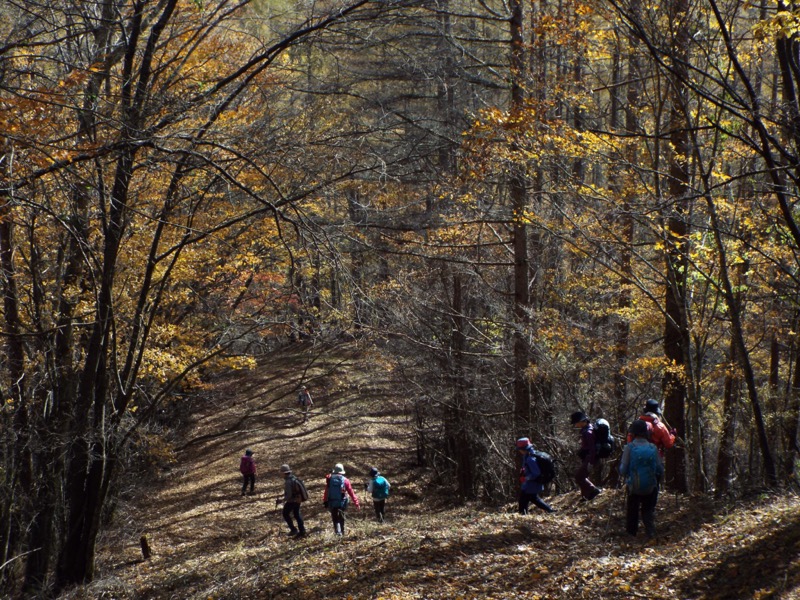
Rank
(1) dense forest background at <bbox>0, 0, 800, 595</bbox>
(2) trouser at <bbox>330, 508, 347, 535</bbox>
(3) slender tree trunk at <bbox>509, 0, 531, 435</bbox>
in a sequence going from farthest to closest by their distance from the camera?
(3) slender tree trunk at <bbox>509, 0, 531, 435</bbox>
(2) trouser at <bbox>330, 508, 347, 535</bbox>
(1) dense forest background at <bbox>0, 0, 800, 595</bbox>

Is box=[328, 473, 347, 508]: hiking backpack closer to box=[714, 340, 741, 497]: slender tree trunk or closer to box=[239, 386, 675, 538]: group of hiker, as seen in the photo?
box=[239, 386, 675, 538]: group of hiker

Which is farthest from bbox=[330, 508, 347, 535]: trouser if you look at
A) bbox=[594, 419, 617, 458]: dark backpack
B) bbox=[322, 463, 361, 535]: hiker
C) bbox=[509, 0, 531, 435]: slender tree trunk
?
bbox=[594, 419, 617, 458]: dark backpack

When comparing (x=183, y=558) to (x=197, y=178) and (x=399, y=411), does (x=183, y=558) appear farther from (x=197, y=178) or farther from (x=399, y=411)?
(x=399, y=411)

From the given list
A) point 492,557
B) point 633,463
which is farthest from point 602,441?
point 492,557

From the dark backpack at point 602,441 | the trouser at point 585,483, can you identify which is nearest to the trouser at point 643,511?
the dark backpack at point 602,441

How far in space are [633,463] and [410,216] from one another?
8.89m

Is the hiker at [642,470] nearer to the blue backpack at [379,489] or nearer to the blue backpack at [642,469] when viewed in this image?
the blue backpack at [642,469]

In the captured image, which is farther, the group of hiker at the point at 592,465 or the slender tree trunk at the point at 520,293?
the slender tree trunk at the point at 520,293

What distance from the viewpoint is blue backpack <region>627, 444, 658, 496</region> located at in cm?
745

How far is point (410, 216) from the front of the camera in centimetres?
1532

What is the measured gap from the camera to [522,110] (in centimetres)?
1185

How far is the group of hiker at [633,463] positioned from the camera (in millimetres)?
7488

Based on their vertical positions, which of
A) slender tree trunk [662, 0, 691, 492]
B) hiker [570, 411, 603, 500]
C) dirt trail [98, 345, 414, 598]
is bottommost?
dirt trail [98, 345, 414, 598]

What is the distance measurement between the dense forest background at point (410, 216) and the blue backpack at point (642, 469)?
239 cm
